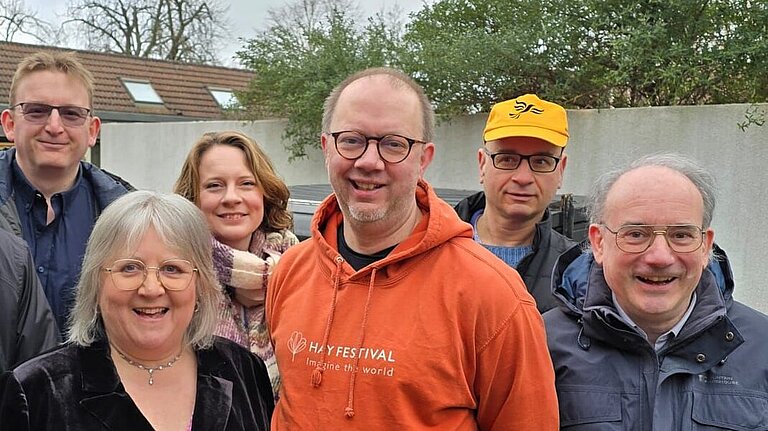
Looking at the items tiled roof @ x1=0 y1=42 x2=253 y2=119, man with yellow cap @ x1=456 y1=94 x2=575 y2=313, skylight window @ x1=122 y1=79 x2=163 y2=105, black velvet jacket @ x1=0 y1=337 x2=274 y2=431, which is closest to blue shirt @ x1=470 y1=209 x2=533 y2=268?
man with yellow cap @ x1=456 y1=94 x2=575 y2=313

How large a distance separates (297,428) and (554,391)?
0.75 metres

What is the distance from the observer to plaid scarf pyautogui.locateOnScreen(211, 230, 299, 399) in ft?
9.23

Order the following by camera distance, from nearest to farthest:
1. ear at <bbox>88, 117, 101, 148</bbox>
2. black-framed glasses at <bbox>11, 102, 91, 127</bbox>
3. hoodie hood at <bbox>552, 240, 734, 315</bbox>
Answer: hoodie hood at <bbox>552, 240, 734, 315</bbox>, black-framed glasses at <bbox>11, 102, 91, 127</bbox>, ear at <bbox>88, 117, 101, 148</bbox>

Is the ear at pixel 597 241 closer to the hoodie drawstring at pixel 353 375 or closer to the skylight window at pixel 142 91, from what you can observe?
the hoodie drawstring at pixel 353 375

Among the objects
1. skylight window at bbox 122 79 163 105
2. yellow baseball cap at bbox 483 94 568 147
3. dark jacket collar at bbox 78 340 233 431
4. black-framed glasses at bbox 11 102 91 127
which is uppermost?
skylight window at bbox 122 79 163 105

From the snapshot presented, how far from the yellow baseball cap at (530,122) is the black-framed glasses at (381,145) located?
1044 mm

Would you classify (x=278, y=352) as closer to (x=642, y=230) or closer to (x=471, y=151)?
(x=642, y=230)

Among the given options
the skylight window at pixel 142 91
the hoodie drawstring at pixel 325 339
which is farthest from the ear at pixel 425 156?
the skylight window at pixel 142 91

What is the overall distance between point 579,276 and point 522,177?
762 millimetres

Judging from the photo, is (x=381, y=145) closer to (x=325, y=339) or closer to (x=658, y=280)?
(x=325, y=339)

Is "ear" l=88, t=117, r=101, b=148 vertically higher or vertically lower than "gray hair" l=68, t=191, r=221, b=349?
higher

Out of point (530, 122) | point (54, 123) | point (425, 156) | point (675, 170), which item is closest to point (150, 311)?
point (425, 156)

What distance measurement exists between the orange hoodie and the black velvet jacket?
19cm

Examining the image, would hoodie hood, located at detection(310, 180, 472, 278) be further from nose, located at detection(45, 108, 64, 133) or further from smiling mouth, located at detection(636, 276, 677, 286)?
nose, located at detection(45, 108, 64, 133)
